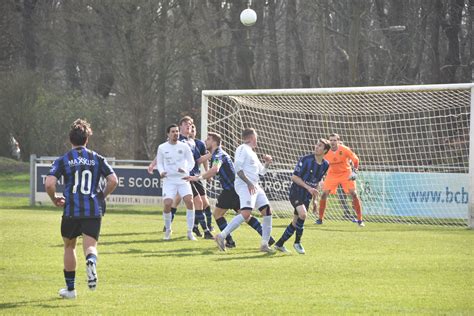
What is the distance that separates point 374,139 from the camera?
26594 millimetres

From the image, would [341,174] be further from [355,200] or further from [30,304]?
[30,304]

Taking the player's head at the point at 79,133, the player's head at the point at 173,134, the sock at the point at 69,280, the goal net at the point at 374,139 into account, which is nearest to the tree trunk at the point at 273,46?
the goal net at the point at 374,139

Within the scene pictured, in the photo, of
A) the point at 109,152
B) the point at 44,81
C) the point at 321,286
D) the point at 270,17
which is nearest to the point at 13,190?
the point at 109,152

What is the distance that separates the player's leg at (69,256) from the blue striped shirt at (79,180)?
120mm

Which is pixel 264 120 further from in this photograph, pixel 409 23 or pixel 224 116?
pixel 409 23

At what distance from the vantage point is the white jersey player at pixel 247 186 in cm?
1374

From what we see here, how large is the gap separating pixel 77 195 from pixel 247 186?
15.2 feet

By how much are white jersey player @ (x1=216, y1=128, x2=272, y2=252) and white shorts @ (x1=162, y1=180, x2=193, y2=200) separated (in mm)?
1975

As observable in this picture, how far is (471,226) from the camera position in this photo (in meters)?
19.7

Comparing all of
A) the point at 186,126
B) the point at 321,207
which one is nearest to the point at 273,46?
the point at 321,207

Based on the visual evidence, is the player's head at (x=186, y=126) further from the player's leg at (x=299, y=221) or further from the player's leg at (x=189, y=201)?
the player's leg at (x=299, y=221)

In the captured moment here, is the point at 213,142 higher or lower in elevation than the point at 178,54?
lower

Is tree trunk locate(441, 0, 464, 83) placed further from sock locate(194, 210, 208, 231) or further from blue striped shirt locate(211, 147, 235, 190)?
blue striped shirt locate(211, 147, 235, 190)

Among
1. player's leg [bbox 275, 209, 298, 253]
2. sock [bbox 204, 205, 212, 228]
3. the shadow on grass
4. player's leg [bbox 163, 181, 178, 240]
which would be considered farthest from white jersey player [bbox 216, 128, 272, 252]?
the shadow on grass
